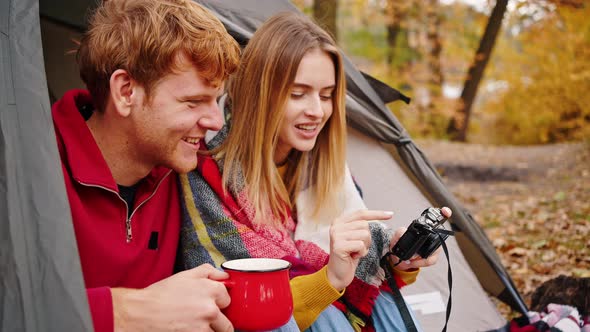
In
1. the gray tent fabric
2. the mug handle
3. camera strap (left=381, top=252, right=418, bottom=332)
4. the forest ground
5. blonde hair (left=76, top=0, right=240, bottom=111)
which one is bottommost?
the forest ground

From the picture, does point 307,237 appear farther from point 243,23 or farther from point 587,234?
point 587,234

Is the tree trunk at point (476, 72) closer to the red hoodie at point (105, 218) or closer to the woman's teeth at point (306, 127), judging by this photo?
the woman's teeth at point (306, 127)

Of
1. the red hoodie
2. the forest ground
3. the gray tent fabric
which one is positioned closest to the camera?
the gray tent fabric

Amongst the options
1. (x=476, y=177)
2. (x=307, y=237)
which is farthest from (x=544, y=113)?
(x=307, y=237)

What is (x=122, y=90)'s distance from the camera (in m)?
1.48

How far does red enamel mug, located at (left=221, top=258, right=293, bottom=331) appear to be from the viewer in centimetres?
122

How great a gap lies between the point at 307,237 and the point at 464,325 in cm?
98

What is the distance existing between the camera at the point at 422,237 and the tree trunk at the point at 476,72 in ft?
16.1

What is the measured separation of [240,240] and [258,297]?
45cm

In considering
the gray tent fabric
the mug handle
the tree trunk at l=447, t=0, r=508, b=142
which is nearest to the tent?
the gray tent fabric

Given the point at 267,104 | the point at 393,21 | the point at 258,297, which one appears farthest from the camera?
A: the point at 393,21

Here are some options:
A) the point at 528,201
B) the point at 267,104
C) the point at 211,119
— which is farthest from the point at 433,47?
the point at 211,119

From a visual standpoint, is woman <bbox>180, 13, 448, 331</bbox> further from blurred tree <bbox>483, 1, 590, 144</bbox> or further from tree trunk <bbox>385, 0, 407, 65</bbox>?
blurred tree <bbox>483, 1, 590, 144</bbox>

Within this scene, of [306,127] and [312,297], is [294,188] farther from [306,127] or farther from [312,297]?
[312,297]
